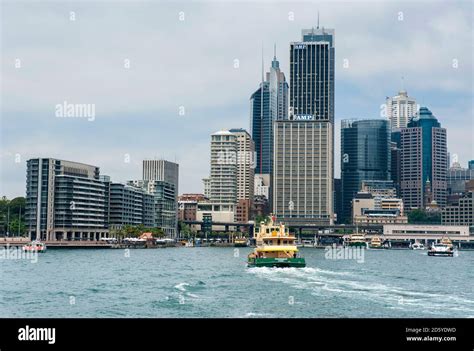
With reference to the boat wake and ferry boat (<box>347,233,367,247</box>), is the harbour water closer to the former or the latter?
the boat wake

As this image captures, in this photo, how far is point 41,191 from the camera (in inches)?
4387

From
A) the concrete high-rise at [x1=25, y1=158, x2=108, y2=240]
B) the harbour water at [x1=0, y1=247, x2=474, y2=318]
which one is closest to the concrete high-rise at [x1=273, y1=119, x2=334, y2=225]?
the concrete high-rise at [x1=25, y1=158, x2=108, y2=240]

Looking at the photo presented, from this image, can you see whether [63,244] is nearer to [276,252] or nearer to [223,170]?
[276,252]

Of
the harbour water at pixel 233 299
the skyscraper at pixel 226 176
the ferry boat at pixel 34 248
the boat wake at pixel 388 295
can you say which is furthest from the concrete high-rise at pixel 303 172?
the harbour water at pixel 233 299

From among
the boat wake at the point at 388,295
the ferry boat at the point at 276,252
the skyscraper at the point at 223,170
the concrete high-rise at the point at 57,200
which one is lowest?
the boat wake at the point at 388,295

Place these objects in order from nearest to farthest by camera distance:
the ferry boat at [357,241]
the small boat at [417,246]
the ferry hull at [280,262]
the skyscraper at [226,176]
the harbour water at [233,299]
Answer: the harbour water at [233,299]
the ferry hull at [280,262]
the ferry boat at [357,241]
the small boat at [417,246]
the skyscraper at [226,176]

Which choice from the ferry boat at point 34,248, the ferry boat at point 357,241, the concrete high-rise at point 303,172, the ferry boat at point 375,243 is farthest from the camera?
the concrete high-rise at point 303,172

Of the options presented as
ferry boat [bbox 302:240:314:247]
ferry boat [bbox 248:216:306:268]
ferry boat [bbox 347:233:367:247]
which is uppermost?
ferry boat [bbox 248:216:306:268]

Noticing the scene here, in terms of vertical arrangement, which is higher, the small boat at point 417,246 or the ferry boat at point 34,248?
the ferry boat at point 34,248

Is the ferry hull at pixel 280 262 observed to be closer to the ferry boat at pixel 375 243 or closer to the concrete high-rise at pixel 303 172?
the ferry boat at pixel 375 243

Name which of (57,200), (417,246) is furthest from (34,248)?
(417,246)
